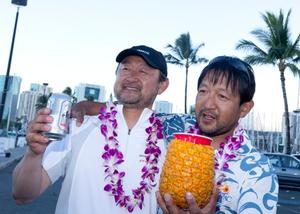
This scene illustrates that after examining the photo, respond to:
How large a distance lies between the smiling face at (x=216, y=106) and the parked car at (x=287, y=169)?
54.8 ft

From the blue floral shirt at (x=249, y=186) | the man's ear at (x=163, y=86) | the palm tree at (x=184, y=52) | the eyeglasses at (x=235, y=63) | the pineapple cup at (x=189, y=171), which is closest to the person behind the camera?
the pineapple cup at (x=189, y=171)

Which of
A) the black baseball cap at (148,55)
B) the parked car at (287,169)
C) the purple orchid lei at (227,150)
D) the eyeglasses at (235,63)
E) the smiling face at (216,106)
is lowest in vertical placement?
the parked car at (287,169)

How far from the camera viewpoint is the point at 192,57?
1345 inches

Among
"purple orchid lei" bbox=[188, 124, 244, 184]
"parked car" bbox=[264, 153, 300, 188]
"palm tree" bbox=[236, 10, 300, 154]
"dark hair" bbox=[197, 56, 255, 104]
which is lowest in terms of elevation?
"parked car" bbox=[264, 153, 300, 188]

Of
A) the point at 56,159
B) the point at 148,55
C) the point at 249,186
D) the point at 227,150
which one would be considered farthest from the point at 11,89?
the point at 249,186

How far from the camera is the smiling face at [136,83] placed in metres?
2.78

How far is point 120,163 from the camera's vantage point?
8.62 ft

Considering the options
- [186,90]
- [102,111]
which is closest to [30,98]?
[186,90]

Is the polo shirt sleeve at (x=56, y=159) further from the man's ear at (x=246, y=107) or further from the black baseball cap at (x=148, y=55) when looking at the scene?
the man's ear at (x=246, y=107)

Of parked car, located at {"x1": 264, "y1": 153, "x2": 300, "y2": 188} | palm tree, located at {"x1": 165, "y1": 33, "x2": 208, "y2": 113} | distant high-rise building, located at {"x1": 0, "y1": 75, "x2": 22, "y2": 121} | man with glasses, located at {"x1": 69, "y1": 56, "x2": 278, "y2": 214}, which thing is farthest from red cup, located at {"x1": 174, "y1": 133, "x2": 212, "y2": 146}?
palm tree, located at {"x1": 165, "y1": 33, "x2": 208, "y2": 113}

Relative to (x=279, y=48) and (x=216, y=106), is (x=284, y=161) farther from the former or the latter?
(x=216, y=106)

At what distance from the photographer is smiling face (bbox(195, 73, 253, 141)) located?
220 centimetres

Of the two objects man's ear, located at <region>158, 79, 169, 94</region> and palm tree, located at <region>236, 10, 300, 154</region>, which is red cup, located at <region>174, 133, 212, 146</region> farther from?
palm tree, located at <region>236, 10, 300, 154</region>

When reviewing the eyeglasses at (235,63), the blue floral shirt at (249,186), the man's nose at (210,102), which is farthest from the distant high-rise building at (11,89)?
the blue floral shirt at (249,186)
